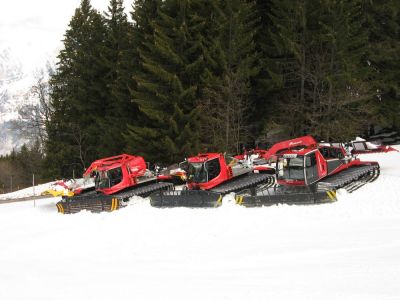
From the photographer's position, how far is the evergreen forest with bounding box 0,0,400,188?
1138 inches

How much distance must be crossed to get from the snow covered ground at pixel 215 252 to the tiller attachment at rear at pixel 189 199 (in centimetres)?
44

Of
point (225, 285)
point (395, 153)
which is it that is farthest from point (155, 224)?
point (395, 153)

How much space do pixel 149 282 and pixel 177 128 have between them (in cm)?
2015

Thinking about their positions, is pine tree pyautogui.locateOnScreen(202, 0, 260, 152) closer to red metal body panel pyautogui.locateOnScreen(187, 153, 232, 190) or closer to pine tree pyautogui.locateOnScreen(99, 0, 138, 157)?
pine tree pyautogui.locateOnScreen(99, 0, 138, 157)

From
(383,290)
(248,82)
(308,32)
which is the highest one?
(308,32)

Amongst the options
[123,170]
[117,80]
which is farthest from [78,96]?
[123,170]

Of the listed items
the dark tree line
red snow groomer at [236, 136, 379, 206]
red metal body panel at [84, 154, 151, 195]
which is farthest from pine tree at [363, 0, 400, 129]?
red metal body panel at [84, 154, 151, 195]

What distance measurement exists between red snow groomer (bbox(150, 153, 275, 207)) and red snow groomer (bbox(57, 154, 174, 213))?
1451 millimetres

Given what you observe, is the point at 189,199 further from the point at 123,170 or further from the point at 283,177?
the point at 123,170

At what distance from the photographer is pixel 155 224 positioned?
46.8 ft

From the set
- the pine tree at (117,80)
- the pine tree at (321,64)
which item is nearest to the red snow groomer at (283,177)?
the pine tree at (321,64)

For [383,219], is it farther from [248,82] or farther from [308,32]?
[308,32]

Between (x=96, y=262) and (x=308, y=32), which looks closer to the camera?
(x=96, y=262)

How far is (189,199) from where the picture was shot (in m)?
16.4
